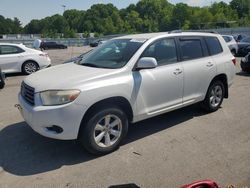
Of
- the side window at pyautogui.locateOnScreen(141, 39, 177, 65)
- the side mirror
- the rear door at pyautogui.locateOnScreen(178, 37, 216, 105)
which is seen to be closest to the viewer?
the side mirror

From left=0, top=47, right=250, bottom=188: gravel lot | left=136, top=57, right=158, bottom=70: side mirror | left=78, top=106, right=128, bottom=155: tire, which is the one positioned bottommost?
left=0, top=47, right=250, bottom=188: gravel lot

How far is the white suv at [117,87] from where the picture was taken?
14.5 ft

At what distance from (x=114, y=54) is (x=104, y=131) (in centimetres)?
143

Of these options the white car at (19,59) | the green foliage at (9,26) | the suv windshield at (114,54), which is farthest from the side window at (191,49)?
the green foliage at (9,26)

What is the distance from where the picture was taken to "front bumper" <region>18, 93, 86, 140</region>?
433 centimetres

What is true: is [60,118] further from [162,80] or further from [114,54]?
[162,80]

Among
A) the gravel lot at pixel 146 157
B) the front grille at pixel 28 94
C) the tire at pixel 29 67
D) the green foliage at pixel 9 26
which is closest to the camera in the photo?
the gravel lot at pixel 146 157

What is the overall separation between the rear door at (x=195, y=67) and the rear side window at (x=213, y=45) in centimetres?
14

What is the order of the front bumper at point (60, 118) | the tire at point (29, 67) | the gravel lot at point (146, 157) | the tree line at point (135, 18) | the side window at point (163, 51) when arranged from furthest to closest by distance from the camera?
the tree line at point (135, 18) < the tire at point (29, 67) < the side window at point (163, 51) < the front bumper at point (60, 118) < the gravel lot at point (146, 157)

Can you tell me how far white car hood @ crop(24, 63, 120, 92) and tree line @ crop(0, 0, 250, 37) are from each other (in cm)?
10191

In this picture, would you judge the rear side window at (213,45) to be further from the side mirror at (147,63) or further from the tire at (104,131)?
the tire at (104,131)

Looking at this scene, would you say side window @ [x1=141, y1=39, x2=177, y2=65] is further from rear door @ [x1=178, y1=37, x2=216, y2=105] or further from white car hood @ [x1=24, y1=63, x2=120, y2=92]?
white car hood @ [x1=24, y1=63, x2=120, y2=92]

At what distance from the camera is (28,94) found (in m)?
4.86

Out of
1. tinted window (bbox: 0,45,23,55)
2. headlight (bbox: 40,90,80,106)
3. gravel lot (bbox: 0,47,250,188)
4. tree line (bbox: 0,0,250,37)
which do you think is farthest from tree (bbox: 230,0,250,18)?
headlight (bbox: 40,90,80,106)
